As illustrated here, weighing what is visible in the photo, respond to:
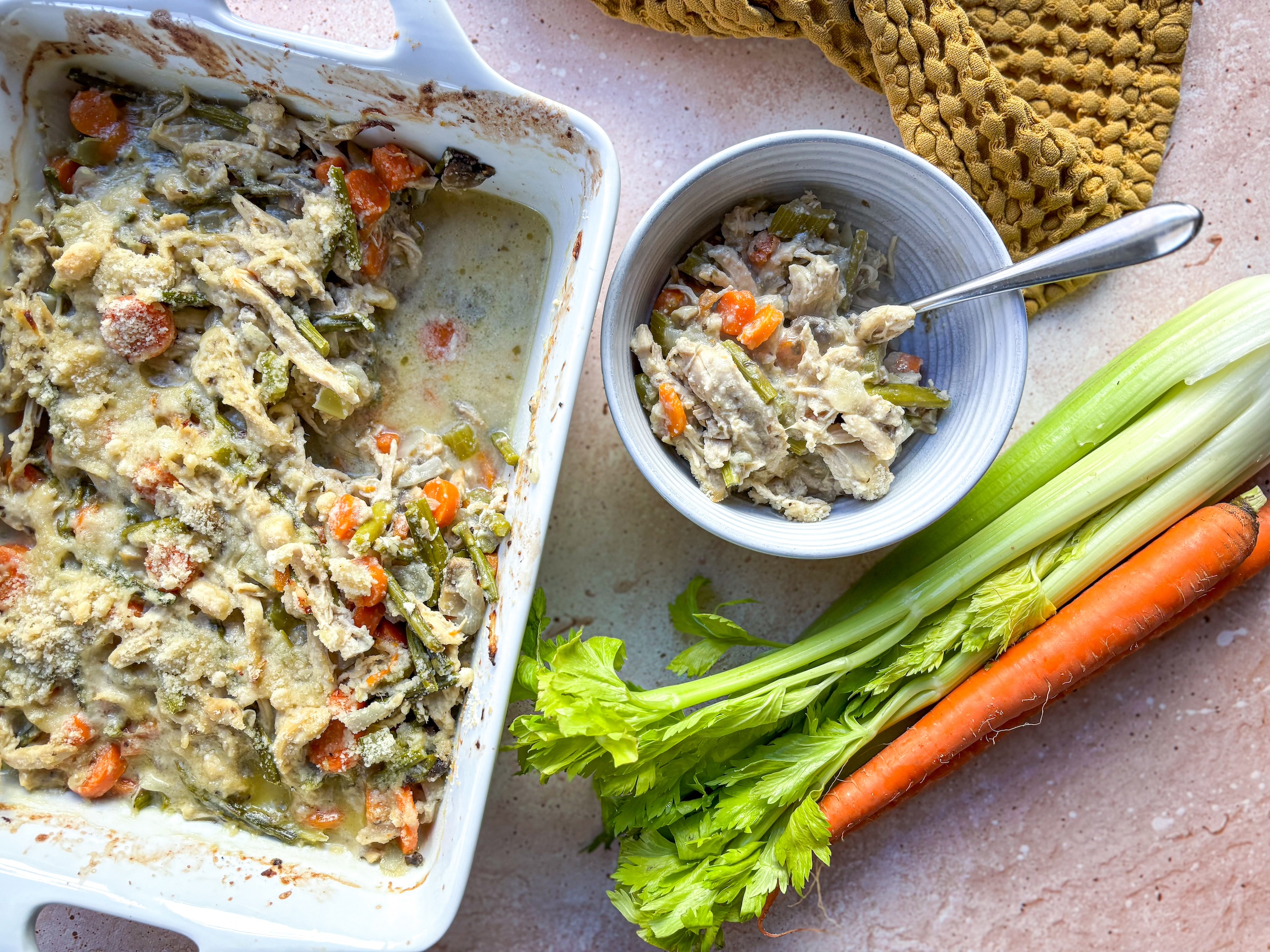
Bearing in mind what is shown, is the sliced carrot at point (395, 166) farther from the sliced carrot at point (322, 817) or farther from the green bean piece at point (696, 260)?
the sliced carrot at point (322, 817)

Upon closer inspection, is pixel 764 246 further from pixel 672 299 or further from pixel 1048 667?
pixel 1048 667

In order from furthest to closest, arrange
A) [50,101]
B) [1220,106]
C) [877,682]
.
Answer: [1220,106] < [877,682] < [50,101]

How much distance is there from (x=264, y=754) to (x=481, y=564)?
616mm

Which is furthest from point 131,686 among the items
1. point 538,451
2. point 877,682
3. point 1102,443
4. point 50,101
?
point 1102,443

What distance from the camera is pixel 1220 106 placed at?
225cm

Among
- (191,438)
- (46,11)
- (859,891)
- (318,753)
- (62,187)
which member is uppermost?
(46,11)

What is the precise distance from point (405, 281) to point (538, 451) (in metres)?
0.60

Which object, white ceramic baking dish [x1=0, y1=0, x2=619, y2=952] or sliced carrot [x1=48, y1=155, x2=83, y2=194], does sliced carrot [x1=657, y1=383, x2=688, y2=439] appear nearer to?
white ceramic baking dish [x1=0, y1=0, x2=619, y2=952]

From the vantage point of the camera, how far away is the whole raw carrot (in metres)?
2.09

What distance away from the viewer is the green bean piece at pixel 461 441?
2068 mm

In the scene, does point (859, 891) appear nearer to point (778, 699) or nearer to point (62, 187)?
point (778, 699)

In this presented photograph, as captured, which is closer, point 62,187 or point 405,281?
point 62,187

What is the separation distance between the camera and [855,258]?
1998 millimetres

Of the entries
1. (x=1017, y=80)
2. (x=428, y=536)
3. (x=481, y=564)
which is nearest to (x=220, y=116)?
(x=428, y=536)
